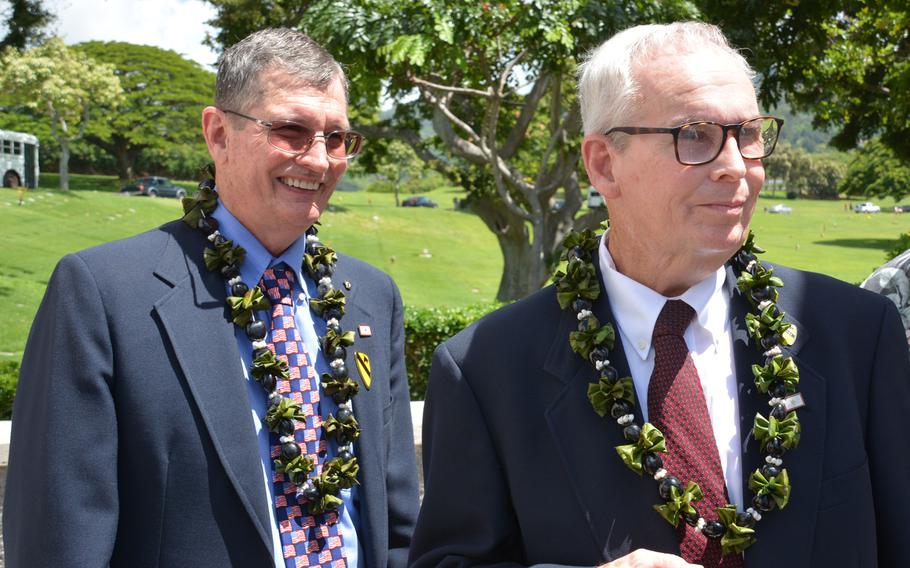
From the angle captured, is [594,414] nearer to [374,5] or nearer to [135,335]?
[135,335]

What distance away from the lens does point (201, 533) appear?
2.43 m

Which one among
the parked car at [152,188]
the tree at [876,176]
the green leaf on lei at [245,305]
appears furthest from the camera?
the parked car at [152,188]

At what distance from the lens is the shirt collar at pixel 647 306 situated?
197 centimetres

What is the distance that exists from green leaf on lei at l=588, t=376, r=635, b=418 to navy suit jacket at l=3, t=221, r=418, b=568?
1.07m

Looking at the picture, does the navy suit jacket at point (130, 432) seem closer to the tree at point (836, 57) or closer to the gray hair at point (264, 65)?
the gray hair at point (264, 65)

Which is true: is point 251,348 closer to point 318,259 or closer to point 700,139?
point 318,259

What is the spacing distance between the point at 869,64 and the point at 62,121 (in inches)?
1282

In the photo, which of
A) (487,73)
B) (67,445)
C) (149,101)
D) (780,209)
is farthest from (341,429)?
(149,101)

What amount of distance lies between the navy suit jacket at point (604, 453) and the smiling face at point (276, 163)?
0.96m

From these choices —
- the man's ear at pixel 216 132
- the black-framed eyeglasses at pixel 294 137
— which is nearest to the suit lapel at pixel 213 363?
the man's ear at pixel 216 132

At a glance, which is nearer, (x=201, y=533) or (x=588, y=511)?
(x=588, y=511)

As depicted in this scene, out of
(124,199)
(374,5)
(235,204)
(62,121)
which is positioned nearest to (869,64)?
(374,5)

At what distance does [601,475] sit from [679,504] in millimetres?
163

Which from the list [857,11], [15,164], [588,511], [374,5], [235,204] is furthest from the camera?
[15,164]
